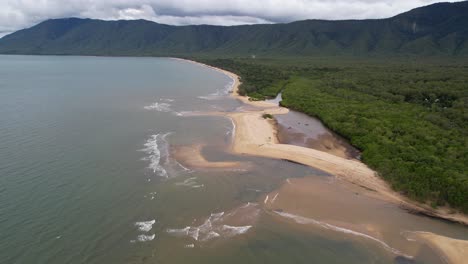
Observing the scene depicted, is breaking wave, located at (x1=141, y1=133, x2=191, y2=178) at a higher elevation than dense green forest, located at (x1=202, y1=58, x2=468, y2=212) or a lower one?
lower

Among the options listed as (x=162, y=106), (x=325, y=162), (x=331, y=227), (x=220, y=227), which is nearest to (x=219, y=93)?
(x=162, y=106)

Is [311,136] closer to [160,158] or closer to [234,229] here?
[160,158]

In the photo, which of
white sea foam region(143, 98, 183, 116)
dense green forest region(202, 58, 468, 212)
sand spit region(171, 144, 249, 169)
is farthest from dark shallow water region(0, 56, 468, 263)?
white sea foam region(143, 98, 183, 116)

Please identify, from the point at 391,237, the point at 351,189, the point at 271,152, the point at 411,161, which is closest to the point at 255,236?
the point at 391,237

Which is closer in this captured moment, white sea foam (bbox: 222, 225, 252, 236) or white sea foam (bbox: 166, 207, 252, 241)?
white sea foam (bbox: 166, 207, 252, 241)

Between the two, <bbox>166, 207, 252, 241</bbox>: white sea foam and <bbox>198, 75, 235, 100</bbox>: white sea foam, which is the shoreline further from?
<bbox>198, 75, 235, 100</bbox>: white sea foam

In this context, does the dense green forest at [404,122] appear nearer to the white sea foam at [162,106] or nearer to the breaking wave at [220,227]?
the breaking wave at [220,227]

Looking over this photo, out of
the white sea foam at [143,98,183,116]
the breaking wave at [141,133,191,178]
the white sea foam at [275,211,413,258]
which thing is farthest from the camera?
the white sea foam at [143,98,183,116]

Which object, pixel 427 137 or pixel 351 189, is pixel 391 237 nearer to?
pixel 351 189
